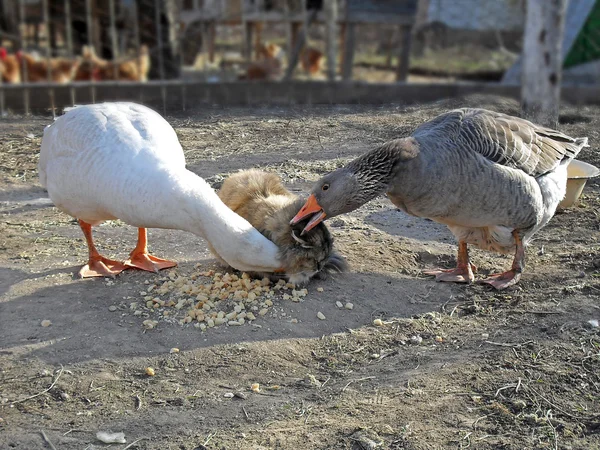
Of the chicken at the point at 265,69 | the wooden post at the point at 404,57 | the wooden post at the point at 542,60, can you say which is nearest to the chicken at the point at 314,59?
the chicken at the point at 265,69

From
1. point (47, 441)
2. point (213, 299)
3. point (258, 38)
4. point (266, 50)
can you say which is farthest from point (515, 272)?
point (258, 38)

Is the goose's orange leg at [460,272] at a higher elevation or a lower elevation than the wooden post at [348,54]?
lower

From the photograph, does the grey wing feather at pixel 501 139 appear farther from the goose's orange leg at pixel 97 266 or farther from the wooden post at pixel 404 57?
the wooden post at pixel 404 57

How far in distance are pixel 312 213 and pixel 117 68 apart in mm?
11215

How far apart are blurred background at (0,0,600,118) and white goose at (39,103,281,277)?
6010mm

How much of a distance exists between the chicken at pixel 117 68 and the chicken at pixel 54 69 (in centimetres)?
22

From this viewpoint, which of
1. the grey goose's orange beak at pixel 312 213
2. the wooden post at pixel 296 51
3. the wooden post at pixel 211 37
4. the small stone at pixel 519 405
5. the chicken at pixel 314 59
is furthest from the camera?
the wooden post at pixel 211 37

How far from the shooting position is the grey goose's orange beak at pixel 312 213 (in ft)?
15.6

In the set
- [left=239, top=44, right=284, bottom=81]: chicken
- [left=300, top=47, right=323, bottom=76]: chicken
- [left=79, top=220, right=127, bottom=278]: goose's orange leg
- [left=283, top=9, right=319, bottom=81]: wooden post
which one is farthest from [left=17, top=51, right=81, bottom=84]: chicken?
[left=79, top=220, right=127, bottom=278]: goose's orange leg

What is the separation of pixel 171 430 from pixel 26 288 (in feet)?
7.11

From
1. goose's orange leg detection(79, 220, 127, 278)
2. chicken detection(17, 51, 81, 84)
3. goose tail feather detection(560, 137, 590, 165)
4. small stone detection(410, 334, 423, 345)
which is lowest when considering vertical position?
small stone detection(410, 334, 423, 345)

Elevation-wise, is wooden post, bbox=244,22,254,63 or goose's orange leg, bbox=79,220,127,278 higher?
wooden post, bbox=244,22,254,63

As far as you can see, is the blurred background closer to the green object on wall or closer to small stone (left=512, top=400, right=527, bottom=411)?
the green object on wall

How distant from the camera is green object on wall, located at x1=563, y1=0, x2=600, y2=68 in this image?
1683 centimetres
